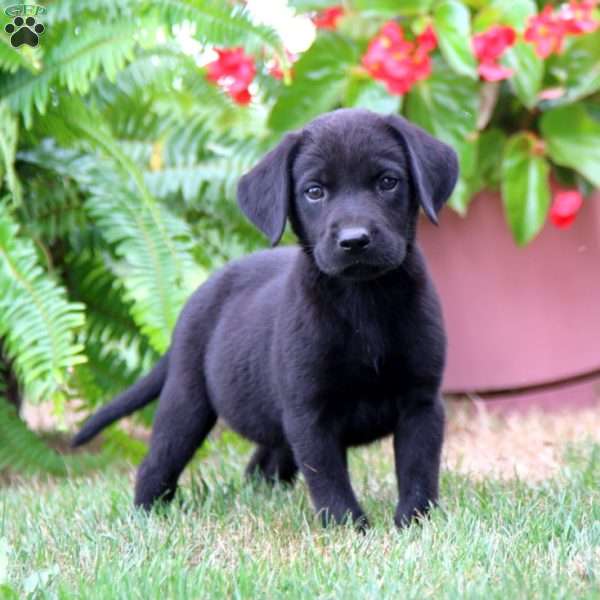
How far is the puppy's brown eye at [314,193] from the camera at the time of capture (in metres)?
3.14

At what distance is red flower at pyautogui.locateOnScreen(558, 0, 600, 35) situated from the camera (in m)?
4.82

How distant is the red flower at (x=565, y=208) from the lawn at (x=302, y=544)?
120 cm

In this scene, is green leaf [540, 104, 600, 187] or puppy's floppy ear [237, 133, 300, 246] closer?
puppy's floppy ear [237, 133, 300, 246]

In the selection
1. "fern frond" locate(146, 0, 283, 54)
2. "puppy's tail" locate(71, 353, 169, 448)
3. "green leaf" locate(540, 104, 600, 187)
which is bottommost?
"puppy's tail" locate(71, 353, 169, 448)

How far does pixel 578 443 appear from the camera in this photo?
14.0 ft

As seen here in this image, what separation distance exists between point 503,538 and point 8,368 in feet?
9.54

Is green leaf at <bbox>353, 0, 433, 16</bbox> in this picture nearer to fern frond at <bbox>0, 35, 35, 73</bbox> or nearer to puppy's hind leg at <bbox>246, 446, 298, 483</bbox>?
fern frond at <bbox>0, 35, 35, 73</bbox>

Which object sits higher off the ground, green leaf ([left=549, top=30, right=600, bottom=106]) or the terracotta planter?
green leaf ([left=549, top=30, right=600, bottom=106])

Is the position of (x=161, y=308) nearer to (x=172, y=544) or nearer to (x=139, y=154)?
(x=139, y=154)

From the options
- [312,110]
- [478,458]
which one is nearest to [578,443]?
[478,458]

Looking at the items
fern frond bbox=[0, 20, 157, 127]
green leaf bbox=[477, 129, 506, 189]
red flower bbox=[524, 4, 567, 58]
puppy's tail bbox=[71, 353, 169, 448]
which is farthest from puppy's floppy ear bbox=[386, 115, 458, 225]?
green leaf bbox=[477, 129, 506, 189]

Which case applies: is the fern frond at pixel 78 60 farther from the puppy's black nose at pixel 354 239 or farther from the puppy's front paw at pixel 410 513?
the puppy's front paw at pixel 410 513

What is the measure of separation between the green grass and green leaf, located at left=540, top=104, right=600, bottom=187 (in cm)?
153

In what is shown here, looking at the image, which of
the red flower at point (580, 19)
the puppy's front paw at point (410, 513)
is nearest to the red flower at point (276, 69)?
the red flower at point (580, 19)
